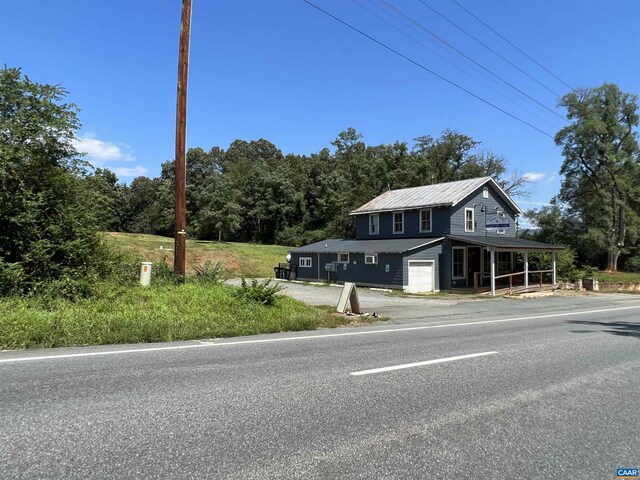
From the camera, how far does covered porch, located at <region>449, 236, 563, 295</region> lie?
27047 millimetres

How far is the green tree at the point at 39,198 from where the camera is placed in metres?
10.6

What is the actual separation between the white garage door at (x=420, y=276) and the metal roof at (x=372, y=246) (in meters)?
1.18

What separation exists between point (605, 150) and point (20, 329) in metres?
55.8

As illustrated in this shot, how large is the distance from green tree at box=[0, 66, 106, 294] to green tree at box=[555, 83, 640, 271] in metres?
50.3

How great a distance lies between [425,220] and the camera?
30922 millimetres

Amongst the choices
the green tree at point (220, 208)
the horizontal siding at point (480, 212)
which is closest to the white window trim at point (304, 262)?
the horizontal siding at point (480, 212)

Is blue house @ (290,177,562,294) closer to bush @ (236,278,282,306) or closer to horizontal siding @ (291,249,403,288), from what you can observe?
horizontal siding @ (291,249,403,288)

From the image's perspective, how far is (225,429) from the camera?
13.2 ft

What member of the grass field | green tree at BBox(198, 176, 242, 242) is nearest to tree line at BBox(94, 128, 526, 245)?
green tree at BBox(198, 176, 242, 242)

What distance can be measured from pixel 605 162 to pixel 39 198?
5484 cm

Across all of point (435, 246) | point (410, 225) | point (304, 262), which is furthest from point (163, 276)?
point (304, 262)

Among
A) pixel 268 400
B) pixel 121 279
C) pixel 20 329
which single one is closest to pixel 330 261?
pixel 121 279

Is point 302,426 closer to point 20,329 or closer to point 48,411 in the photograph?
point 48,411

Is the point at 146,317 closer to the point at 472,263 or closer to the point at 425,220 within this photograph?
the point at 425,220
